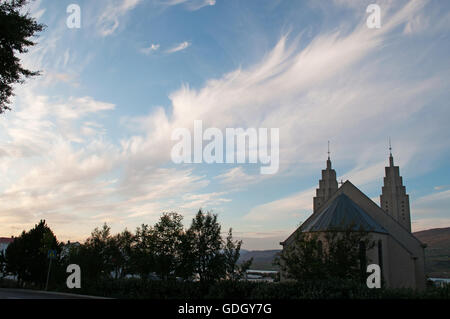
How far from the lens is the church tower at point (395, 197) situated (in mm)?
55250

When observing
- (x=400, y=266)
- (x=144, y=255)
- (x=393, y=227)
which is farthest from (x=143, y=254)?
(x=393, y=227)

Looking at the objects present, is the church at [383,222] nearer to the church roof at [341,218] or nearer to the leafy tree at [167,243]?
the church roof at [341,218]

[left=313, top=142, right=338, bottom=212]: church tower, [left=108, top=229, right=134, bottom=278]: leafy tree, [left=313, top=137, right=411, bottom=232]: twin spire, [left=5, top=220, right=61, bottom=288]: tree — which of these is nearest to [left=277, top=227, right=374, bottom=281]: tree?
[left=108, top=229, right=134, bottom=278]: leafy tree

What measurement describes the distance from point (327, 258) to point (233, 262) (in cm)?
711

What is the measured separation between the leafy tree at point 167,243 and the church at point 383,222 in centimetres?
1017

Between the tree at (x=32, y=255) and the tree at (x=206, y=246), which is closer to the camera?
the tree at (x=206, y=246)

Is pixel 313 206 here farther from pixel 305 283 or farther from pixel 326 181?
pixel 305 283

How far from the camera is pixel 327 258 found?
1117 inches

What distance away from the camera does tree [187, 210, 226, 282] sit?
2834cm

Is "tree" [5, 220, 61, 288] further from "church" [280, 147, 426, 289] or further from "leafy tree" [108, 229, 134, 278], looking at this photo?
"church" [280, 147, 426, 289]

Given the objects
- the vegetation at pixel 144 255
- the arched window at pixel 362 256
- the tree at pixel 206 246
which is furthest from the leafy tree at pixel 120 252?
the arched window at pixel 362 256
